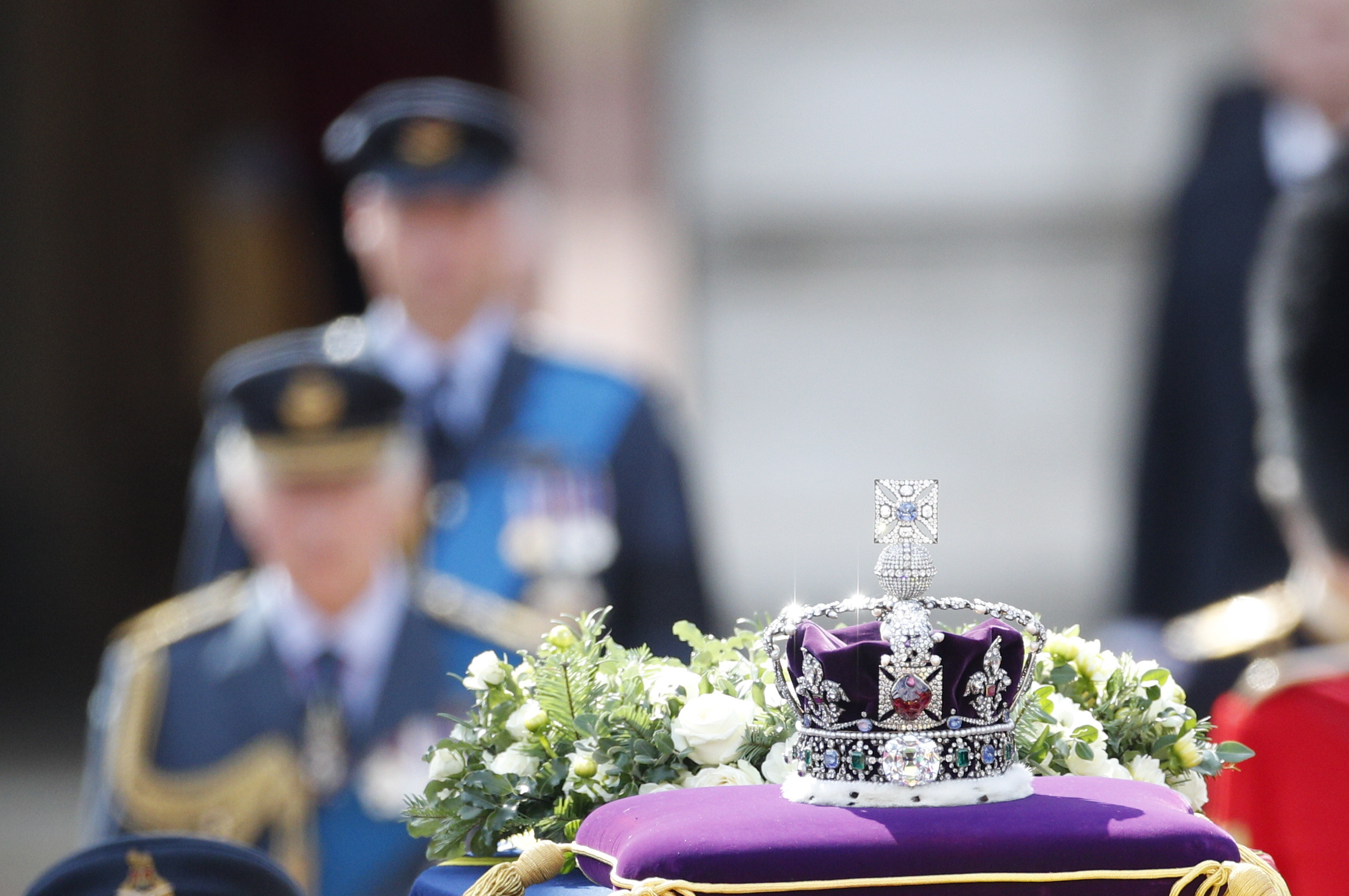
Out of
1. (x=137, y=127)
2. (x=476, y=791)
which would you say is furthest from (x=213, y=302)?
(x=476, y=791)

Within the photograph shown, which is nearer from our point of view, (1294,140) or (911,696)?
(911,696)

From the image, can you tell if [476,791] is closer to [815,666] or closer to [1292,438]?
[815,666]

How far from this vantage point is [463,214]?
14.2ft

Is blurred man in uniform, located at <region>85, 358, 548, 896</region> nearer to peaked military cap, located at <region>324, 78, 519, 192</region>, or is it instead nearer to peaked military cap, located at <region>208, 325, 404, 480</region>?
peaked military cap, located at <region>208, 325, 404, 480</region>

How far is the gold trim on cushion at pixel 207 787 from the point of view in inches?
136

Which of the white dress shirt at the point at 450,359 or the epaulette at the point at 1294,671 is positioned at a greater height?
the white dress shirt at the point at 450,359

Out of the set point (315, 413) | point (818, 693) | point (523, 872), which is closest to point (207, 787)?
point (315, 413)

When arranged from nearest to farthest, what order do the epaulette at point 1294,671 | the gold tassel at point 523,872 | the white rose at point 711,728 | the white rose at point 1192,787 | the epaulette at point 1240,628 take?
1. the gold tassel at point 523,872
2. the white rose at point 711,728
3. the white rose at point 1192,787
4. the epaulette at point 1294,671
5. the epaulette at point 1240,628

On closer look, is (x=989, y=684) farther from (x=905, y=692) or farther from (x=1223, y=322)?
(x=1223, y=322)

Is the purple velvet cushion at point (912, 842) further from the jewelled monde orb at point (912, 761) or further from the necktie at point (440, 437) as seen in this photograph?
the necktie at point (440, 437)

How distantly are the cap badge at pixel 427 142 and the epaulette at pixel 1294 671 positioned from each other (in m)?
2.04

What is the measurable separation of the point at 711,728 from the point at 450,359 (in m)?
2.33

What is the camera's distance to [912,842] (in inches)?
74.3

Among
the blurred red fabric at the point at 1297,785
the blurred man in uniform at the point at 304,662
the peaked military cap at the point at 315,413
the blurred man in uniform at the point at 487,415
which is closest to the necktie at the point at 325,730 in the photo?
the blurred man in uniform at the point at 304,662
